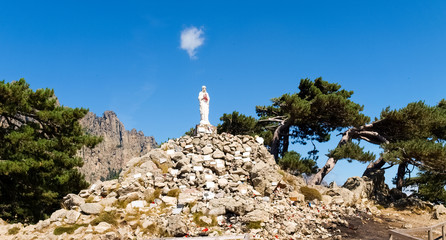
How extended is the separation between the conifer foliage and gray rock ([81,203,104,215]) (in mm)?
4522

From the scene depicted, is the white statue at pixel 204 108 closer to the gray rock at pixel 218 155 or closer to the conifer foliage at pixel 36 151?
the gray rock at pixel 218 155

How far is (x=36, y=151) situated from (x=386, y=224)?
1651 centimetres

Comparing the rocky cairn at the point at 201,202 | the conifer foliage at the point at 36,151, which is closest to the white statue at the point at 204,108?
the rocky cairn at the point at 201,202

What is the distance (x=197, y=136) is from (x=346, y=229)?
887cm

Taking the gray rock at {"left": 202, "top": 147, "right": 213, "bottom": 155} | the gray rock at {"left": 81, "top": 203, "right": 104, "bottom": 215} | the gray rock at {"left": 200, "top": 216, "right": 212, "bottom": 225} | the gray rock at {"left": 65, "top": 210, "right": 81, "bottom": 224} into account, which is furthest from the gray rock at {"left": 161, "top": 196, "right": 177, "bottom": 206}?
the gray rock at {"left": 202, "top": 147, "right": 213, "bottom": 155}

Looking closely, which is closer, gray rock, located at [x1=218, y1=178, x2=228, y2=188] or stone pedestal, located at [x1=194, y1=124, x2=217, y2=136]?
gray rock, located at [x1=218, y1=178, x2=228, y2=188]

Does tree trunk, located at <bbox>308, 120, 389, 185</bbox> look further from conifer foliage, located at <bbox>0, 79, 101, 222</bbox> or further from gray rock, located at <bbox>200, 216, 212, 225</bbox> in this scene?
conifer foliage, located at <bbox>0, 79, 101, 222</bbox>

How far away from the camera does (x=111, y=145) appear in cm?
17500

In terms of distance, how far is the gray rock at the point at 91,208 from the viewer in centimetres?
1181

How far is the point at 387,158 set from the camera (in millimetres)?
17188

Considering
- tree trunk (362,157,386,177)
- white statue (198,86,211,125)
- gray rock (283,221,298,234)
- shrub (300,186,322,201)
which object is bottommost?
gray rock (283,221,298,234)

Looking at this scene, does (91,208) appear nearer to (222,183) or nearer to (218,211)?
(218,211)

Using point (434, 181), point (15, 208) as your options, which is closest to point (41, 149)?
point (15, 208)

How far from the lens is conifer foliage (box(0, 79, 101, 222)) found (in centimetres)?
1495
